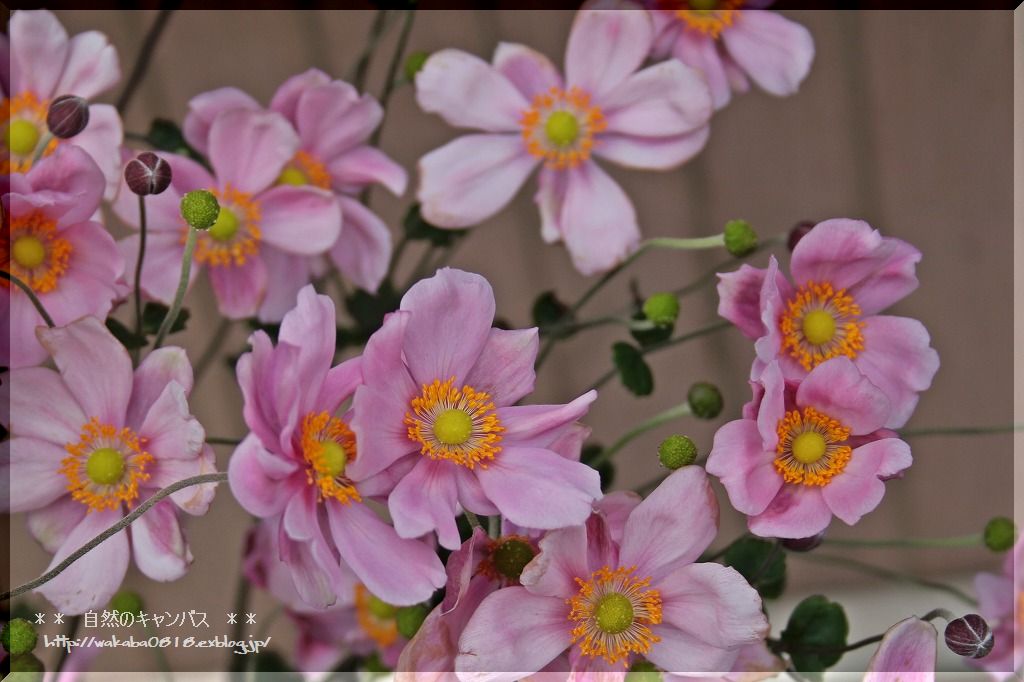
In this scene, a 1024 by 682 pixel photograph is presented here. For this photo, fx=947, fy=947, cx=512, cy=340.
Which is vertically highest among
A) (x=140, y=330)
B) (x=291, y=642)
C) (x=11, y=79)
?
(x=11, y=79)

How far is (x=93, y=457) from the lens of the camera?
0.42 m

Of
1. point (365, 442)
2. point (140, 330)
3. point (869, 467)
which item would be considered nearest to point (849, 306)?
point (869, 467)

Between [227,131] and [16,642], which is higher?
[227,131]

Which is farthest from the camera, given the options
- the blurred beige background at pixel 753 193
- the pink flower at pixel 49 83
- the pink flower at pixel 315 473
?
the blurred beige background at pixel 753 193

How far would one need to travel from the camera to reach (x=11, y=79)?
0.46 m

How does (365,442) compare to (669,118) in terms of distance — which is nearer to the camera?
(365,442)

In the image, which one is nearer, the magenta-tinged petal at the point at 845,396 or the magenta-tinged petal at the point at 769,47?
the magenta-tinged petal at the point at 845,396

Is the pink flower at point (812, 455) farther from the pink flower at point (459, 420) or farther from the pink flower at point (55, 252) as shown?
the pink flower at point (55, 252)

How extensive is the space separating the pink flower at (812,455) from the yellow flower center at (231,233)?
251 mm

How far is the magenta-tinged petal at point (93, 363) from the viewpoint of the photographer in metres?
0.41

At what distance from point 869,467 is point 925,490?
0.46 meters

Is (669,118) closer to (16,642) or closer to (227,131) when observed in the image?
(227,131)

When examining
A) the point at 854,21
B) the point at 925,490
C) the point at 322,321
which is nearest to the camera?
the point at 322,321

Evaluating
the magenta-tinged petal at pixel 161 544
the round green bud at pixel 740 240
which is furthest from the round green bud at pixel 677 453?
the magenta-tinged petal at pixel 161 544
